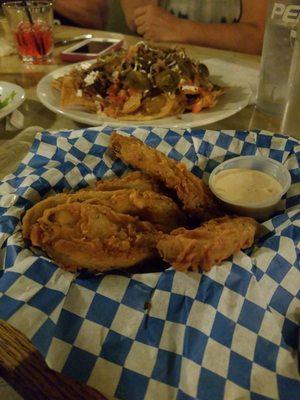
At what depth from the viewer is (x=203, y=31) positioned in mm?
2861

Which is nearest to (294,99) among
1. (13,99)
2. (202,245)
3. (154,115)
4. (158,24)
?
(154,115)

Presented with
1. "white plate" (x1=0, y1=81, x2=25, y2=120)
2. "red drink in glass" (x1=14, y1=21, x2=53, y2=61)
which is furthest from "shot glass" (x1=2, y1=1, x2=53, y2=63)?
"white plate" (x1=0, y1=81, x2=25, y2=120)

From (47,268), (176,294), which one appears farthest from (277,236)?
(47,268)

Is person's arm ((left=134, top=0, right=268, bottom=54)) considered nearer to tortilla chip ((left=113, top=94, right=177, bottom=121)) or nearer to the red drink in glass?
the red drink in glass

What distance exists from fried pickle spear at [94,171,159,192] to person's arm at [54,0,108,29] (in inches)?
117

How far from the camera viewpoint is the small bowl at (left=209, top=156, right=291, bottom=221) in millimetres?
1091

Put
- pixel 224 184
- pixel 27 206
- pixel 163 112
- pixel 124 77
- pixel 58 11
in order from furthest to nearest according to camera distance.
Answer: pixel 58 11 → pixel 124 77 → pixel 163 112 → pixel 224 184 → pixel 27 206

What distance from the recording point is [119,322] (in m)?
0.80

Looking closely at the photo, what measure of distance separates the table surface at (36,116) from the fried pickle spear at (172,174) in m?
0.47

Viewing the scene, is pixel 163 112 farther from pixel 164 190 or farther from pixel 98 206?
pixel 98 206

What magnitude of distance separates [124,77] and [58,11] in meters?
2.24

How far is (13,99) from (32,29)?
0.78 meters

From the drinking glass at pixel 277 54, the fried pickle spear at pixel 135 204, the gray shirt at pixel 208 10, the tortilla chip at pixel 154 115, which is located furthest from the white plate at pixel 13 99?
the gray shirt at pixel 208 10

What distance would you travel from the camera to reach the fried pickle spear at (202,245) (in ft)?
2.78
